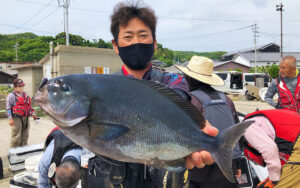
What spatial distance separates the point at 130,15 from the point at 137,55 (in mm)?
278

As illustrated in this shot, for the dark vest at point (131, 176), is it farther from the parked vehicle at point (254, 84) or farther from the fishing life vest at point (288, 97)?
the parked vehicle at point (254, 84)

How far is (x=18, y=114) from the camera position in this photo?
6832mm

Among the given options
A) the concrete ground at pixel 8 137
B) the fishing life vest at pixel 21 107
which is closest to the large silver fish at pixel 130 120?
the concrete ground at pixel 8 137

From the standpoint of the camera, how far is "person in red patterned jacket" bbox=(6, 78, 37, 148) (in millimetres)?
6738

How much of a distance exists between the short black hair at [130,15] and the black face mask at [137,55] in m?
0.14

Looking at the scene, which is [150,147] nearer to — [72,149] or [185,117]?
[185,117]

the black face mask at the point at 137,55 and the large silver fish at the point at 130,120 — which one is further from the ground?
the black face mask at the point at 137,55

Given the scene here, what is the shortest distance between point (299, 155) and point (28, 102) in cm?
681

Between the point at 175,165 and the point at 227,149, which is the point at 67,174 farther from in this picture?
the point at 227,149

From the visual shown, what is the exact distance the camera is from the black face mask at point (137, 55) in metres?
1.61

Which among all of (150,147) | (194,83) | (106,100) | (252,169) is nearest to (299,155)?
(252,169)

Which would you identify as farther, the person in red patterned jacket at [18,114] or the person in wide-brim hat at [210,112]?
the person in red patterned jacket at [18,114]

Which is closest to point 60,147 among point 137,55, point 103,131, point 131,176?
point 131,176

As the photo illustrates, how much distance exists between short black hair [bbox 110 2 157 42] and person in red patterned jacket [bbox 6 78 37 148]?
6.22m
